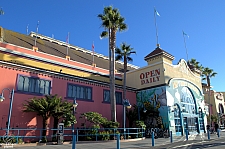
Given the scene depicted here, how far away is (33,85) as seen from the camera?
657 inches

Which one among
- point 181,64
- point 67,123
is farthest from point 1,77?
point 181,64

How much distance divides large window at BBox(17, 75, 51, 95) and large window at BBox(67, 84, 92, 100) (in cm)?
212

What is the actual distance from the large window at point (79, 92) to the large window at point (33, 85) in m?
2.12

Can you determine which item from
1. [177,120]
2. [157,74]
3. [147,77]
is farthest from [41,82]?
[177,120]

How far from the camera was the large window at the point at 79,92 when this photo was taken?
62.3ft

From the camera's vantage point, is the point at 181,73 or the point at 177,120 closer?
the point at 177,120

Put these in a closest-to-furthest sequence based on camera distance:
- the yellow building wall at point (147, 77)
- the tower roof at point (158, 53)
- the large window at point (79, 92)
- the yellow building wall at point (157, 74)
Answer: the large window at point (79, 92) → the yellow building wall at point (157, 74) → the yellow building wall at point (147, 77) → the tower roof at point (158, 53)

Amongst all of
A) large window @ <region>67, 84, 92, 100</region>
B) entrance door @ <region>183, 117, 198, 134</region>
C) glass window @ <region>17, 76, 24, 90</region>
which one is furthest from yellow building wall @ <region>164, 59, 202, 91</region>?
glass window @ <region>17, 76, 24, 90</region>

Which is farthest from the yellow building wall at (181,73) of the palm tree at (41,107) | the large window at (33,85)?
the palm tree at (41,107)

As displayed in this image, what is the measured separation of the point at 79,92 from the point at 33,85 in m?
4.51

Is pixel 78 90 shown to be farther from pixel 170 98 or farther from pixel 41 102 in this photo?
pixel 170 98

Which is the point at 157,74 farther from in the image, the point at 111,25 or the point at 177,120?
the point at 111,25

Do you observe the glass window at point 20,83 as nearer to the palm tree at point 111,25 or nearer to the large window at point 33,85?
the large window at point 33,85

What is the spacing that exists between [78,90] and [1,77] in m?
6.86
